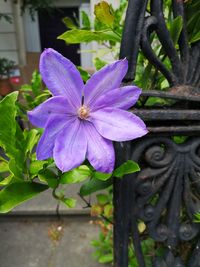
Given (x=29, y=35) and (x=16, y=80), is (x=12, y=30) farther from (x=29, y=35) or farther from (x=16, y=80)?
(x=16, y=80)

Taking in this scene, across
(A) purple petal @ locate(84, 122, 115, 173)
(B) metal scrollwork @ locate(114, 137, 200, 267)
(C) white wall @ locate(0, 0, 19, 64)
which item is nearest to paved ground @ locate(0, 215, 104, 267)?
(B) metal scrollwork @ locate(114, 137, 200, 267)

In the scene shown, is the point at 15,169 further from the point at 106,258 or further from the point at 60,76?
the point at 106,258

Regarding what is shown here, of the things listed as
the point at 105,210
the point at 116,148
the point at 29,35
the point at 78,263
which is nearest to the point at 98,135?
the point at 116,148

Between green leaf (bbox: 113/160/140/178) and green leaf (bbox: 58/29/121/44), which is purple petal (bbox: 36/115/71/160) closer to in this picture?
green leaf (bbox: 113/160/140/178)

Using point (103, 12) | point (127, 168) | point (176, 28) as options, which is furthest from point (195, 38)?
point (127, 168)

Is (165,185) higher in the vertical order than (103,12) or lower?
lower

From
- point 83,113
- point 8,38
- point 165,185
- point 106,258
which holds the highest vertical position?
point 8,38
